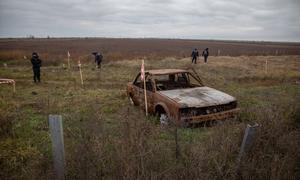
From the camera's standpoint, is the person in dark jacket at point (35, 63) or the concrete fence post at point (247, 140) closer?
the concrete fence post at point (247, 140)

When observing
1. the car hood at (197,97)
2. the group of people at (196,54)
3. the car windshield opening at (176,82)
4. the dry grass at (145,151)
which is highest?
the group of people at (196,54)

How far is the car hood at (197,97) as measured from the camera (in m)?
7.16

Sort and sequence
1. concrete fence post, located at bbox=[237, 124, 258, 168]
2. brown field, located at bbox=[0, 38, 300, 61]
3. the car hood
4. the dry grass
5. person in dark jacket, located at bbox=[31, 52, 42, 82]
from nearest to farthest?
the dry grass < concrete fence post, located at bbox=[237, 124, 258, 168] < the car hood < person in dark jacket, located at bbox=[31, 52, 42, 82] < brown field, located at bbox=[0, 38, 300, 61]

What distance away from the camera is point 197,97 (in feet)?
24.8

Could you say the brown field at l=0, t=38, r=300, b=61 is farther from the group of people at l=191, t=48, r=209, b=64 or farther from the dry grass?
the dry grass

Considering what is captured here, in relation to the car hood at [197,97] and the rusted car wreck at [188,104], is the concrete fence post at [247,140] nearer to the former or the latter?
the rusted car wreck at [188,104]

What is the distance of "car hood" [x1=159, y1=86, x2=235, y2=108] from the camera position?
7.16 metres

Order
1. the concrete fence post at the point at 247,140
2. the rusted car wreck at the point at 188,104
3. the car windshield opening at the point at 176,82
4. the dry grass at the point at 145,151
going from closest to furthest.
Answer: the dry grass at the point at 145,151, the concrete fence post at the point at 247,140, the rusted car wreck at the point at 188,104, the car windshield opening at the point at 176,82

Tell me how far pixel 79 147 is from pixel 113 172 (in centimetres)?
55

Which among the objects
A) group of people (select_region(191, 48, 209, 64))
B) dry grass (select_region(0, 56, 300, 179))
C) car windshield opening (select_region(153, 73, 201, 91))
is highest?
group of people (select_region(191, 48, 209, 64))

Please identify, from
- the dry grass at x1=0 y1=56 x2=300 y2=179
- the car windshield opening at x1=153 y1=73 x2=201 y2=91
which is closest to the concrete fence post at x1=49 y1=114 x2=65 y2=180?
the dry grass at x1=0 y1=56 x2=300 y2=179

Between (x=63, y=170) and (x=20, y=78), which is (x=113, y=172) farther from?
(x=20, y=78)

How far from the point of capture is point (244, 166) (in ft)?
13.3

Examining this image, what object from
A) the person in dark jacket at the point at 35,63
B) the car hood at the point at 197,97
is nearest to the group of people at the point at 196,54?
the person in dark jacket at the point at 35,63
